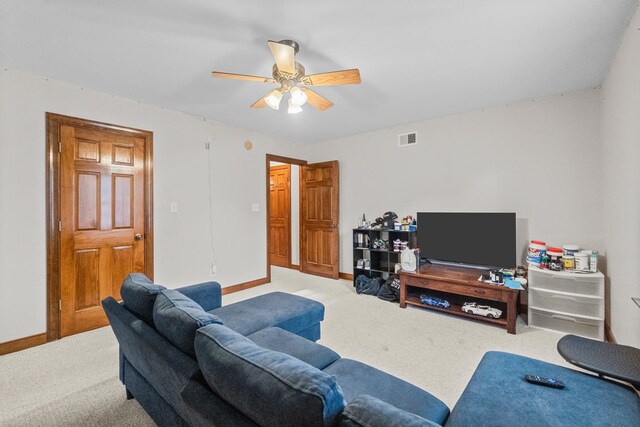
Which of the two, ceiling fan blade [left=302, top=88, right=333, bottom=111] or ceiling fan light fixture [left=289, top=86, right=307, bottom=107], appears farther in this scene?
ceiling fan blade [left=302, top=88, right=333, bottom=111]

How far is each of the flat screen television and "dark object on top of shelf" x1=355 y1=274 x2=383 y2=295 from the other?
2.59 feet

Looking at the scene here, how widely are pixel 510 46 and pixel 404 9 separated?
3.39ft

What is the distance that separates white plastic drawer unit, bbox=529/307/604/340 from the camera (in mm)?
2682

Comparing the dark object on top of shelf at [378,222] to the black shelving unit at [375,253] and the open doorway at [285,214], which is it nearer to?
the black shelving unit at [375,253]

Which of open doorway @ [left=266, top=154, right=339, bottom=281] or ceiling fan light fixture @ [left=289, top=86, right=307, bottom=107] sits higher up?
ceiling fan light fixture @ [left=289, top=86, right=307, bottom=107]

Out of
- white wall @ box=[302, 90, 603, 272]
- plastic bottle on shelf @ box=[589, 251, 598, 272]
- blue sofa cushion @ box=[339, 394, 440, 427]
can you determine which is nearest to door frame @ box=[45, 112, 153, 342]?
blue sofa cushion @ box=[339, 394, 440, 427]

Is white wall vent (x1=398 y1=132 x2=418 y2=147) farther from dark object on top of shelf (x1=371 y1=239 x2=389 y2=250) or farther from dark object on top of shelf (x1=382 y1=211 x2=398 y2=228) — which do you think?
dark object on top of shelf (x1=371 y1=239 x2=389 y2=250)

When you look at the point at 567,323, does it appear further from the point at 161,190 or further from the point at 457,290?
the point at 161,190

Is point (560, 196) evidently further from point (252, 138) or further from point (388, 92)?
point (252, 138)

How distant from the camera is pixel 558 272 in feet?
9.11

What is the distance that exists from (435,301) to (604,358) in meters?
2.14

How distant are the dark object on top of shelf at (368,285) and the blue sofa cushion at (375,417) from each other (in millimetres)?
3435

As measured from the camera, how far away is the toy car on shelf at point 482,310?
300 centimetres

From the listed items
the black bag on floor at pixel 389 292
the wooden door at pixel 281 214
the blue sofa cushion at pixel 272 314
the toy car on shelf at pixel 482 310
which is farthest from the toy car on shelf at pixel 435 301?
the wooden door at pixel 281 214
